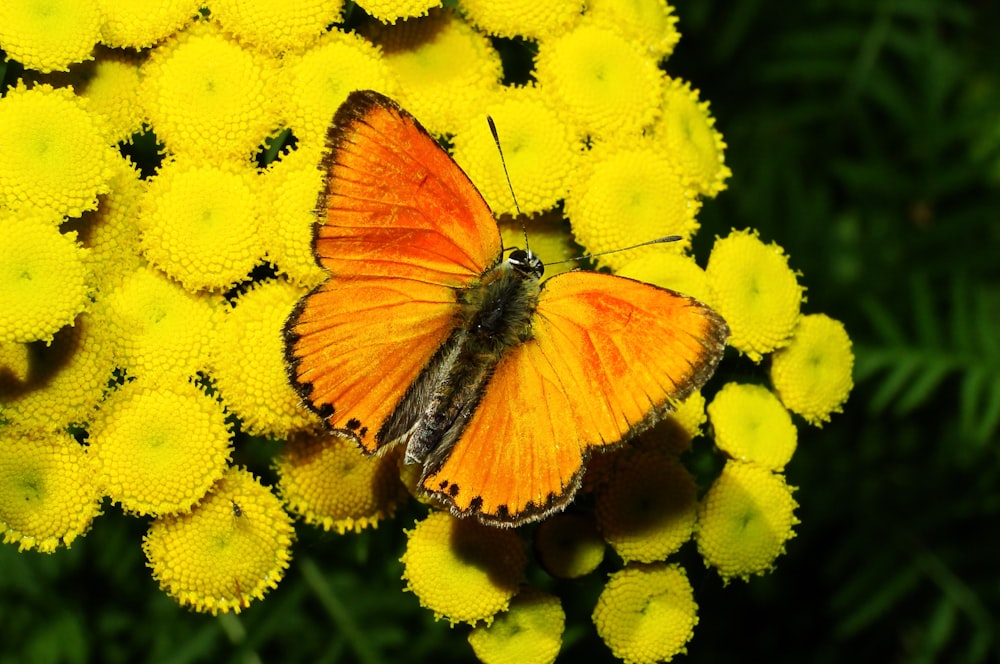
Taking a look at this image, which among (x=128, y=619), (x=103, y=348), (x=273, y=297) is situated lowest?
(x=128, y=619)

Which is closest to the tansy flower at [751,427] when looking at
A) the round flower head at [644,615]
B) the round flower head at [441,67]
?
the round flower head at [644,615]

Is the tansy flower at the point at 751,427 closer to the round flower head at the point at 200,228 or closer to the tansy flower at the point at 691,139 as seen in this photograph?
the tansy flower at the point at 691,139

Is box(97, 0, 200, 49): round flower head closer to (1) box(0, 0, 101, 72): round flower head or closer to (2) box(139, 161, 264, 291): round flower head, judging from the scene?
(1) box(0, 0, 101, 72): round flower head

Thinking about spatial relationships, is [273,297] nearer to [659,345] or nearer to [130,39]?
[130,39]

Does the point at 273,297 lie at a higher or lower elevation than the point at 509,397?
lower

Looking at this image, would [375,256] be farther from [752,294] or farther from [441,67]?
[752,294]

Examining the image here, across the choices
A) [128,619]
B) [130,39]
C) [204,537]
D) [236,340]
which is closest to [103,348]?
[236,340]
